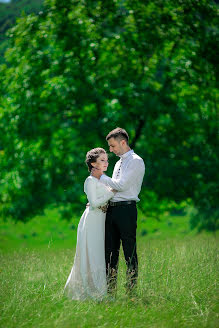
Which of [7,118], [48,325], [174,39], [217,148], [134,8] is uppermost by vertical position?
[134,8]

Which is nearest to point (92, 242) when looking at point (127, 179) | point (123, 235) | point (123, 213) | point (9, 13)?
point (123, 235)

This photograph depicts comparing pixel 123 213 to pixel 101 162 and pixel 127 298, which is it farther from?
pixel 127 298

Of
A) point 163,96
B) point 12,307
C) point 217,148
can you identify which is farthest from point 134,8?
point 12,307

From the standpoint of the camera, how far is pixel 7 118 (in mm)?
11000

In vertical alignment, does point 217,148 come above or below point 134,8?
below

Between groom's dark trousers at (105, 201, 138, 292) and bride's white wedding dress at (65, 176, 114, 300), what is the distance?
0.09m

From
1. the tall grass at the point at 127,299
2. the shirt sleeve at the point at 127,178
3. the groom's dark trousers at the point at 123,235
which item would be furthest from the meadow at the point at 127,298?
the shirt sleeve at the point at 127,178

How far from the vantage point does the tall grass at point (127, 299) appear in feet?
14.8

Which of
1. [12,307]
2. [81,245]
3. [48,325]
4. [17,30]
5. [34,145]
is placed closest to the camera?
[48,325]

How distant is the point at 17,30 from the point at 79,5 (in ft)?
6.27

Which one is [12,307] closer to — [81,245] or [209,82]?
[81,245]

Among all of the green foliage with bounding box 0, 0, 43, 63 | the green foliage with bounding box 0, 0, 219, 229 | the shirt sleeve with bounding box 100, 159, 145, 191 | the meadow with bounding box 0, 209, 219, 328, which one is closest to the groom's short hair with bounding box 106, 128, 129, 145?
the shirt sleeve with bounding box 100, 159, 145, 191

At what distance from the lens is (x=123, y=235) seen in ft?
18.1

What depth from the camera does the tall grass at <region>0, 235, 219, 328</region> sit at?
14.8ft
